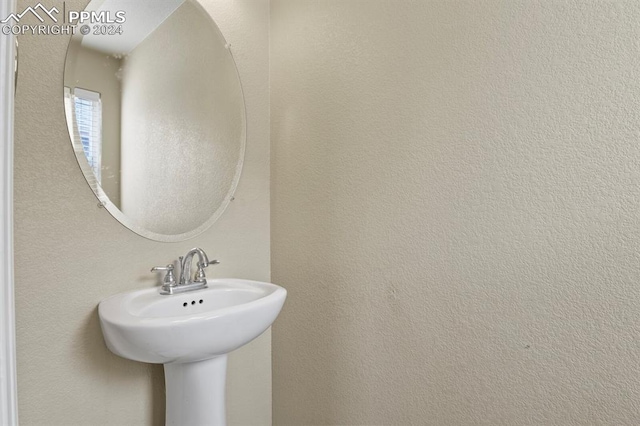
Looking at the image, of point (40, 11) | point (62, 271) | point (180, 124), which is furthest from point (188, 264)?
point (40, 11)

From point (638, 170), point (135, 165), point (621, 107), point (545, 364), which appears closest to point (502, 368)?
point (545, 364)

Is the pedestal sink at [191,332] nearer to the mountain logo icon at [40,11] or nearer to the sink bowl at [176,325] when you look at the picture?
the sink bowl at [176,325]

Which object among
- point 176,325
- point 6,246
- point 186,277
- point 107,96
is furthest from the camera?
point 186,277

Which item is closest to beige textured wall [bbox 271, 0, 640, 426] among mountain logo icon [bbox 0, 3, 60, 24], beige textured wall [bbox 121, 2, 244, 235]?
beige textured wall [bbox 121, 2, 244, 235]

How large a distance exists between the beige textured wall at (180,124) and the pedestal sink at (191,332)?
277mm

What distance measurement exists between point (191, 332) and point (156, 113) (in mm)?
786

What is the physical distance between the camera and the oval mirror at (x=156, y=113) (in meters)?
1.15

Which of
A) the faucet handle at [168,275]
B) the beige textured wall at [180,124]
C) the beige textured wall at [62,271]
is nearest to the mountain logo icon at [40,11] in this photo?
the beige textured wall at [62,271]

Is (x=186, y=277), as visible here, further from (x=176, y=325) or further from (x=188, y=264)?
(x=176, y=325)

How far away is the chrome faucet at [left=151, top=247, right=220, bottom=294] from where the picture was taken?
1.25m

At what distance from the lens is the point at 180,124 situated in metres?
Answer: 1.39

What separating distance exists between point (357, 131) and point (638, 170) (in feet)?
2.80

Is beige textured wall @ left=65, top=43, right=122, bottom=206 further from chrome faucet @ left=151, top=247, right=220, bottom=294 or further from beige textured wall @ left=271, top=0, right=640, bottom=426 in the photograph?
beige textured wall @ left=271, top=0, right=640, bottom=426

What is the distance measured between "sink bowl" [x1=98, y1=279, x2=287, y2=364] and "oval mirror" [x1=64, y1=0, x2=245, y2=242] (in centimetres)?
25
